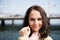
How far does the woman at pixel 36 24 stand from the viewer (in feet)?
1.89

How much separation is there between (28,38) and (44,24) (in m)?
0.07

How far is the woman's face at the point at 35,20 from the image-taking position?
57 cm

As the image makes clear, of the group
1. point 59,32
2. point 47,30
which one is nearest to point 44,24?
point 47,30

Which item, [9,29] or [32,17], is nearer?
[32,17]

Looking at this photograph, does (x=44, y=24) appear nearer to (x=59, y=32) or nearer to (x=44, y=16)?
(x=44, y=16)

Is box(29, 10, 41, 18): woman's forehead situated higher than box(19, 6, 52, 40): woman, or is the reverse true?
box(29, 10, 41, 18): woman's forehead

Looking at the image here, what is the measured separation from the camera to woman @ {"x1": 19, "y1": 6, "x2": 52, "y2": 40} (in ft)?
1.89

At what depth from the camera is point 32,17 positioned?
58cm

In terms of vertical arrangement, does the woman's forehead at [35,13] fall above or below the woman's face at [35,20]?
above

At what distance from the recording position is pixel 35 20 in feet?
1.88

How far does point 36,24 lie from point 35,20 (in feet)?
0.04

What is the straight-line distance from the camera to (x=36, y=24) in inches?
22.6

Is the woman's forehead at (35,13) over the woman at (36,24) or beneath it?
over

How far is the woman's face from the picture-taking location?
0.57m
